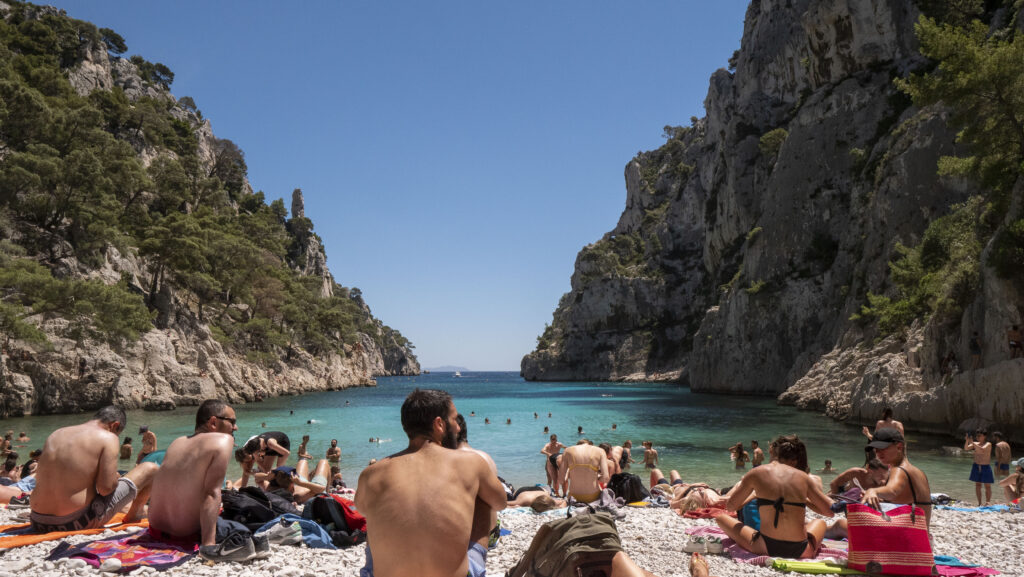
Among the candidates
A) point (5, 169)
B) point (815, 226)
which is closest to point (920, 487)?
point (5, 169)

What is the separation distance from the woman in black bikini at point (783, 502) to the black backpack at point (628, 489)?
13.4 feet

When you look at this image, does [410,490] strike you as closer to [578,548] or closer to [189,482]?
[578,548]

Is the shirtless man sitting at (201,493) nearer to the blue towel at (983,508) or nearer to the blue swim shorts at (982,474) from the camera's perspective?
the blue towel at (983,508)

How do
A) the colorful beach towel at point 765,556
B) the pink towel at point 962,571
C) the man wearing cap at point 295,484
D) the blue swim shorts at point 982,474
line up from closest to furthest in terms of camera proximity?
the pink towel at point 962,571 < the colorful beach towel at point 765,556 < the man wearing cap at point 295,484 < the blue swim shorts at point 982,474

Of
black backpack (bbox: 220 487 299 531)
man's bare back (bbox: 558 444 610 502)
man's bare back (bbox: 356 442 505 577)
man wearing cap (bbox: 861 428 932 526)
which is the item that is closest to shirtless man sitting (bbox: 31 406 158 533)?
black backpack (bbox: 220 487 299 531)

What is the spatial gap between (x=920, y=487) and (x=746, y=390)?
48565 mm

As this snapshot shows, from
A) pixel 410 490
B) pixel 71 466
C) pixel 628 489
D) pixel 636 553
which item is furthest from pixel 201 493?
pixel 628 489

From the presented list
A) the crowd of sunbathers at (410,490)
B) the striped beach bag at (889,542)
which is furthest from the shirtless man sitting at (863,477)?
the striped beach bag at (889,542)

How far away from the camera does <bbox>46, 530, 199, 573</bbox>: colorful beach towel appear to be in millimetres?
4965

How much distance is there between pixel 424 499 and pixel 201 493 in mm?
3236

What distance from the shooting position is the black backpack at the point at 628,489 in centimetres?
992

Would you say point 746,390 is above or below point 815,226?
below

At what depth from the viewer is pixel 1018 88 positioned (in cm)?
1827

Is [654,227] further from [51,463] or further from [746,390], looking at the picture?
[51,463]
